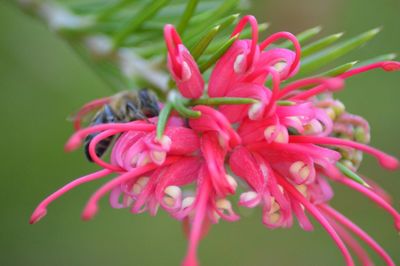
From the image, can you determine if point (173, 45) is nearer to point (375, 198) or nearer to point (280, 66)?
point (280, 66)

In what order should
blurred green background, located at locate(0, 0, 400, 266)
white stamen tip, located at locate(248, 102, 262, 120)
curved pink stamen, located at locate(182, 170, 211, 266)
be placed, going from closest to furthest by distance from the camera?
curved pink stamen, located at locate(182, 170, 211, 266), white stamen tip, located at locate(248, 102, 262, 120), blurred green background, located at locate(0, 0, 400, 266)

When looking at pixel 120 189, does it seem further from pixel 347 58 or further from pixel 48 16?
pixel 347 58

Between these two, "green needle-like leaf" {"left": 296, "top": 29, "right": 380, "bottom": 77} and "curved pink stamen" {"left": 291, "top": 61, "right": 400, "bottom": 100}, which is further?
"green needle-like leaf" {"left": 296, "top": 29, "right": 380, "bottom": 77}

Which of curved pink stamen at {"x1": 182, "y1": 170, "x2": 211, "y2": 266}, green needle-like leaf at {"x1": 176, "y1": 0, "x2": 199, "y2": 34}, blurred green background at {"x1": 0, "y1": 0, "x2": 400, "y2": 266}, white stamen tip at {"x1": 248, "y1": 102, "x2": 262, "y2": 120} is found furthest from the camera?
blurred green background at {"x1": 0, "y1": 0, "x2": 400, "y2": 266}

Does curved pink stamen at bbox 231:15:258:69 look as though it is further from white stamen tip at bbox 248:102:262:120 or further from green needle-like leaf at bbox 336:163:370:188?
green needle-like leaf at bbox 336:163:370:188

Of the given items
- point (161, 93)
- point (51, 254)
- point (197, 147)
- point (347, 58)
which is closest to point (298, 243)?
point (347, 58)

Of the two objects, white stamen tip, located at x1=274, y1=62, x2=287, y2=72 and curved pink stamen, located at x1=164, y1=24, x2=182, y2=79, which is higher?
curved pink stamen, located at x1=164, y1=24, x2=182, y2=79

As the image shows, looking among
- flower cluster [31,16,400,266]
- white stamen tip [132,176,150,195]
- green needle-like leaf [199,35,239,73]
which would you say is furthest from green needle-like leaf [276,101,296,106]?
white stamen tip [132,176,150,195]
